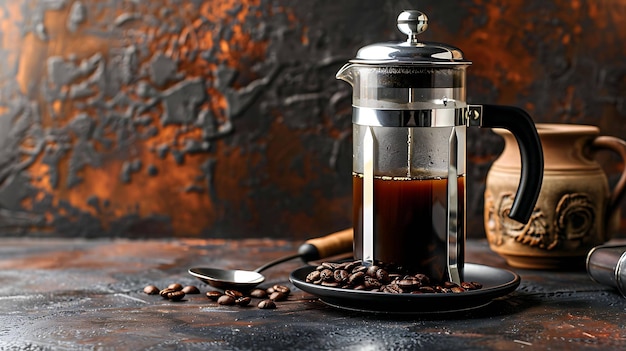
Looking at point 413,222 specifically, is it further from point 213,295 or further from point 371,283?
point 213,295

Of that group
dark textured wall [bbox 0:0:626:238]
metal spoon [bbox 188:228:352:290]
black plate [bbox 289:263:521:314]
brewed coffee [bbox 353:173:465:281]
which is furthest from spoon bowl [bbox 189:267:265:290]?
dark textured wall [bbox 0:0:626:238]

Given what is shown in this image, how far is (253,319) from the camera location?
116cm

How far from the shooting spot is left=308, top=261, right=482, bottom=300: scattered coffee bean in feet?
3.79

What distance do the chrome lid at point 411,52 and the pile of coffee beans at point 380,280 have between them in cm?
29

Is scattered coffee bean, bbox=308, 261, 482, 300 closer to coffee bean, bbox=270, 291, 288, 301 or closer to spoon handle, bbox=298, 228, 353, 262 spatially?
coffee bean, bbox=270, 291, 288, 301

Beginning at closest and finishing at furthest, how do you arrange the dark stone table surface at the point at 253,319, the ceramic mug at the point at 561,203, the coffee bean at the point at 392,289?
the dark stone table surface at the point at 253,319, the coffee bean at the point at 392,289, the ceramic mug at the point at 561,203

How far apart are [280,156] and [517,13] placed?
1.96 ft

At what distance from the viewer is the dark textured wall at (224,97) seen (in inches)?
72.4

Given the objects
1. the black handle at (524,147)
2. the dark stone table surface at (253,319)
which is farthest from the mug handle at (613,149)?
the black handle at (524,147)

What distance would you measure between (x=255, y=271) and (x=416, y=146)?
0.39 meters

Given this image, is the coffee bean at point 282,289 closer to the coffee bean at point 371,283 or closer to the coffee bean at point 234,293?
the coffee bean at point 234,293

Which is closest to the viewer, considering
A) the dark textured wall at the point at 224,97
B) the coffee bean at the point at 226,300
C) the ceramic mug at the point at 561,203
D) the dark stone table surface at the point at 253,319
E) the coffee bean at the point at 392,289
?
the dark stone table surface at the point at 253,319

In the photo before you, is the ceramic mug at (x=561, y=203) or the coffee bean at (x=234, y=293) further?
the ceramic mug at (x=561, y=203)

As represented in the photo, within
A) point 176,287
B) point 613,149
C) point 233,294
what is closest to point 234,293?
point 233,294
